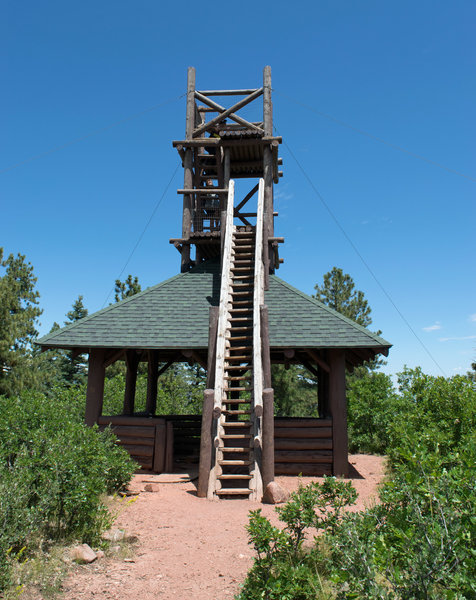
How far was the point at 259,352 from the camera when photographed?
848cm

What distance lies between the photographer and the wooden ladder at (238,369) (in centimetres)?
754

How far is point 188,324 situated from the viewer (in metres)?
10.4

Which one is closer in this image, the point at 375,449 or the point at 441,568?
the point at 441,568

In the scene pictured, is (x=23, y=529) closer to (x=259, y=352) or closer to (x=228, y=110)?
(x=259, y=352)

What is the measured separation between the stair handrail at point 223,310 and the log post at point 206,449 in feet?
0.38

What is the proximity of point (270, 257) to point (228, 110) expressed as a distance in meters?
4.93

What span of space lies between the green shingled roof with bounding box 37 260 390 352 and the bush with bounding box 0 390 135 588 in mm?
3465

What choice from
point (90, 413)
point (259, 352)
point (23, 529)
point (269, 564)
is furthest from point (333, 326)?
point (23, 529)

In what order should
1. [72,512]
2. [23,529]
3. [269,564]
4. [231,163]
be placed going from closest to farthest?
1. [269,564]
2. [23,529]
3. [72,512]
4. [231,163]

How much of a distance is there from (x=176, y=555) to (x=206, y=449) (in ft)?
8.45

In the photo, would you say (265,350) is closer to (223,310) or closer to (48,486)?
(223,310)

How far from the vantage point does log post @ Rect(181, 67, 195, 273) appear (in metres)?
13.2

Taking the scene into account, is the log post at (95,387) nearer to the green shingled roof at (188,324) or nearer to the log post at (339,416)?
the green shingled roof at (188,324)

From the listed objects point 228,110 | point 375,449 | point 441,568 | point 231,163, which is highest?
point 228,110
